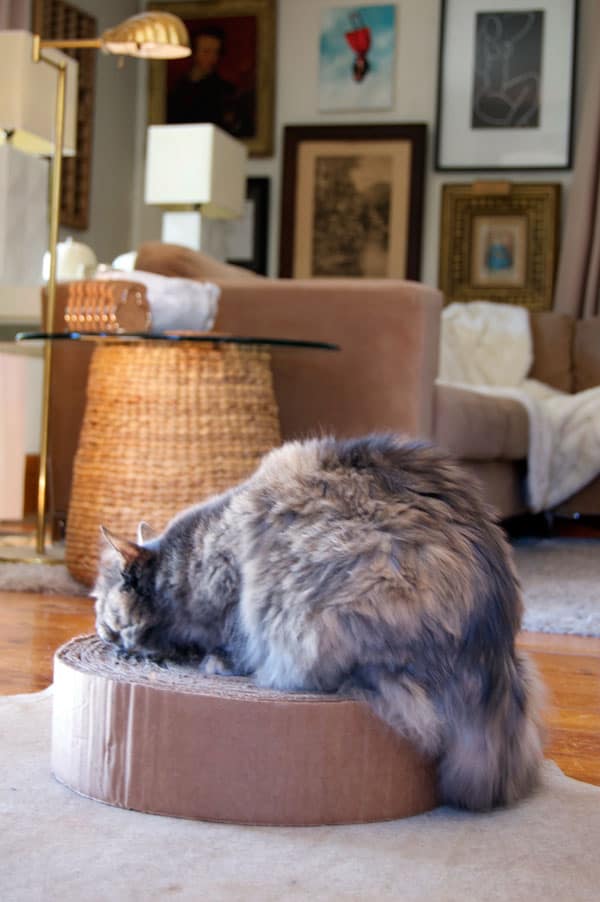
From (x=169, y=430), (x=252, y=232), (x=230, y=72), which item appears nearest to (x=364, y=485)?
(x=169, y=430)

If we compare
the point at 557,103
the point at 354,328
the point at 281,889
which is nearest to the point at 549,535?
the point at 354,328

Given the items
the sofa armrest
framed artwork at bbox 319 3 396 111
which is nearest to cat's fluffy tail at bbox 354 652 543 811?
the sofa armrest

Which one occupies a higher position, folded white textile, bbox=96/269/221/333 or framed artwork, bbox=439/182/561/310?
framed artwork, bbox=439/182/561/310

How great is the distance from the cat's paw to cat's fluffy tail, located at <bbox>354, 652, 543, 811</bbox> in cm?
19

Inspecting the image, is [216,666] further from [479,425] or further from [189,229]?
[189,229]

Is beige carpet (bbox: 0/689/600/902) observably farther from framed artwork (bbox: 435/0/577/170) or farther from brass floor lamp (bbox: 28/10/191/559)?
framed artwork (bbox: 435/0/577/170)

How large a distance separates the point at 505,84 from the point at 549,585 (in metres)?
3.34

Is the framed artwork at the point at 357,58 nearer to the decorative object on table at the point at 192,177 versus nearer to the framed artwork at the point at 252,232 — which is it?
the framed artwork at the point at 252,232

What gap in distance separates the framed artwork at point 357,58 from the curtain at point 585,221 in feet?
3.00

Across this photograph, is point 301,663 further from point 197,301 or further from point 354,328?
point 354,328

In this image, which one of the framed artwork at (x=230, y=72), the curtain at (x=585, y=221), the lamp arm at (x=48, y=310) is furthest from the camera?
the framed artwork at (x=230, y=72)

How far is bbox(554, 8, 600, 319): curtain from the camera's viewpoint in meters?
5.11

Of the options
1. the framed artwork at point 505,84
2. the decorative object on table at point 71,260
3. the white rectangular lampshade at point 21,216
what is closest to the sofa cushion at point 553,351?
the framed artwork at point 505,84

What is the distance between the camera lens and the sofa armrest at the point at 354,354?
8.87 feet
